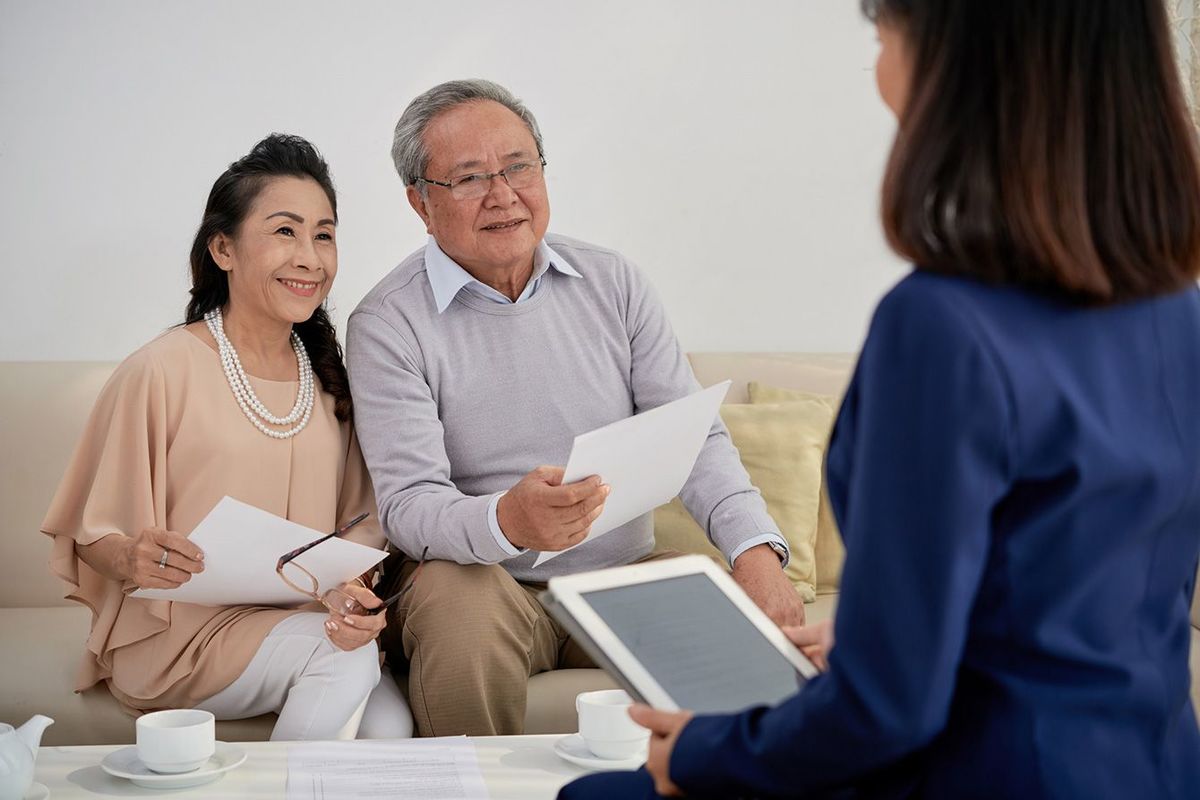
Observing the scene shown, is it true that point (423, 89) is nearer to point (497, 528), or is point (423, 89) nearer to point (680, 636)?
point (497, 528)

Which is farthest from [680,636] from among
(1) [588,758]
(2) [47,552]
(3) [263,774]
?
(2) [47,552]

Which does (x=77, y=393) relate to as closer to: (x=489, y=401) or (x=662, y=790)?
(x=489, y=401)

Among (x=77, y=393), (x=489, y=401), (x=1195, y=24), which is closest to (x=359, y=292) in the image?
(x=77, y=393)

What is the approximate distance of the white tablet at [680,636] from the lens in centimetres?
99

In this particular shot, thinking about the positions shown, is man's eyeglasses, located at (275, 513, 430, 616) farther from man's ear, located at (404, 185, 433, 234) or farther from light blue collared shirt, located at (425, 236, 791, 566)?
man's ear, located at (404, 185, 433, 234)

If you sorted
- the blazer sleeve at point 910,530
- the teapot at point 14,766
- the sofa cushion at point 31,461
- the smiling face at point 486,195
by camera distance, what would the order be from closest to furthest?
the blazer sleeve at point 910,530
the teapot at point 14,766
the smiling face at point 486,195
the sofa cushion at point 31,461

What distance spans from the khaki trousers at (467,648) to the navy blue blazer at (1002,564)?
1116 mm

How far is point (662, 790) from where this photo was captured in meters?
0.94

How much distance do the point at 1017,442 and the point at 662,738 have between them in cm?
34

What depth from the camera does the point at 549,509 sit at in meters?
1.85

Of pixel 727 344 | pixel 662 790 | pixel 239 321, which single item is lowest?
pixel 727 344

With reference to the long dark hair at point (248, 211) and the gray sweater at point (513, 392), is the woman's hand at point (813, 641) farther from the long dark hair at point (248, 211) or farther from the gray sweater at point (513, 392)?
the long dark hair at point (248, 211)

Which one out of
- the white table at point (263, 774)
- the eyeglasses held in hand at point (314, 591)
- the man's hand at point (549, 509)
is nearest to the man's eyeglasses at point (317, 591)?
the eyeglasses held in hand at point (314, 591)

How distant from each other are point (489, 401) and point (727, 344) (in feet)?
3.56
